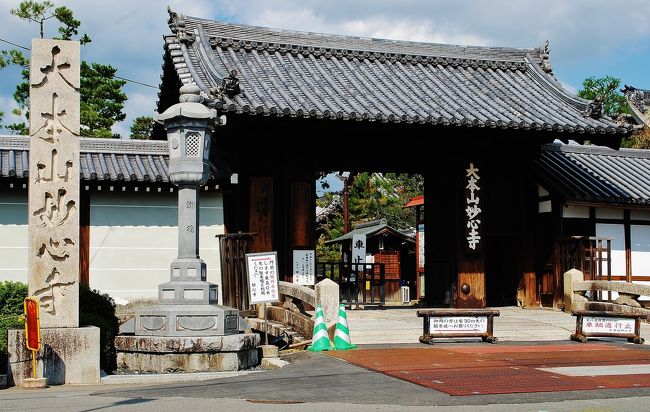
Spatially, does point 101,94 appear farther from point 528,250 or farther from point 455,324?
point 455,324

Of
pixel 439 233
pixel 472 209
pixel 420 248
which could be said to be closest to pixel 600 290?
pixel 472 209

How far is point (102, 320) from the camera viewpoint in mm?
12734

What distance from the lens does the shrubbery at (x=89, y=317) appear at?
1214 cm

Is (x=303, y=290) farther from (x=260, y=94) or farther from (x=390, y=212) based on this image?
(x=390, y=212)

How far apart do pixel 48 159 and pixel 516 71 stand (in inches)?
678

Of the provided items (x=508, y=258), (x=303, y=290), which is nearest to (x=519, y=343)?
(x=303, y=290)

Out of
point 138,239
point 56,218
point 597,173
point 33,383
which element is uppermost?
point 597,173

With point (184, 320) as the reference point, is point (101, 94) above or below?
above

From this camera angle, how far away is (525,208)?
2211 centimetres

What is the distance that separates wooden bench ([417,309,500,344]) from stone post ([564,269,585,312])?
18.2ft

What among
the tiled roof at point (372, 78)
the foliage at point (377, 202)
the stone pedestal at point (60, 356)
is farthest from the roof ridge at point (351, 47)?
the foliage at point (377, 202)

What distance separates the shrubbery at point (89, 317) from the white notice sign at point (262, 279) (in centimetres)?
253

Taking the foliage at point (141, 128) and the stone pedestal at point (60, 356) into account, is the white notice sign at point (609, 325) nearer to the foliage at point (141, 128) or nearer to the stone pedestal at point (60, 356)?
the stone pedestal at point (60, 356)

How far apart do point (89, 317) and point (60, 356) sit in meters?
1.65
